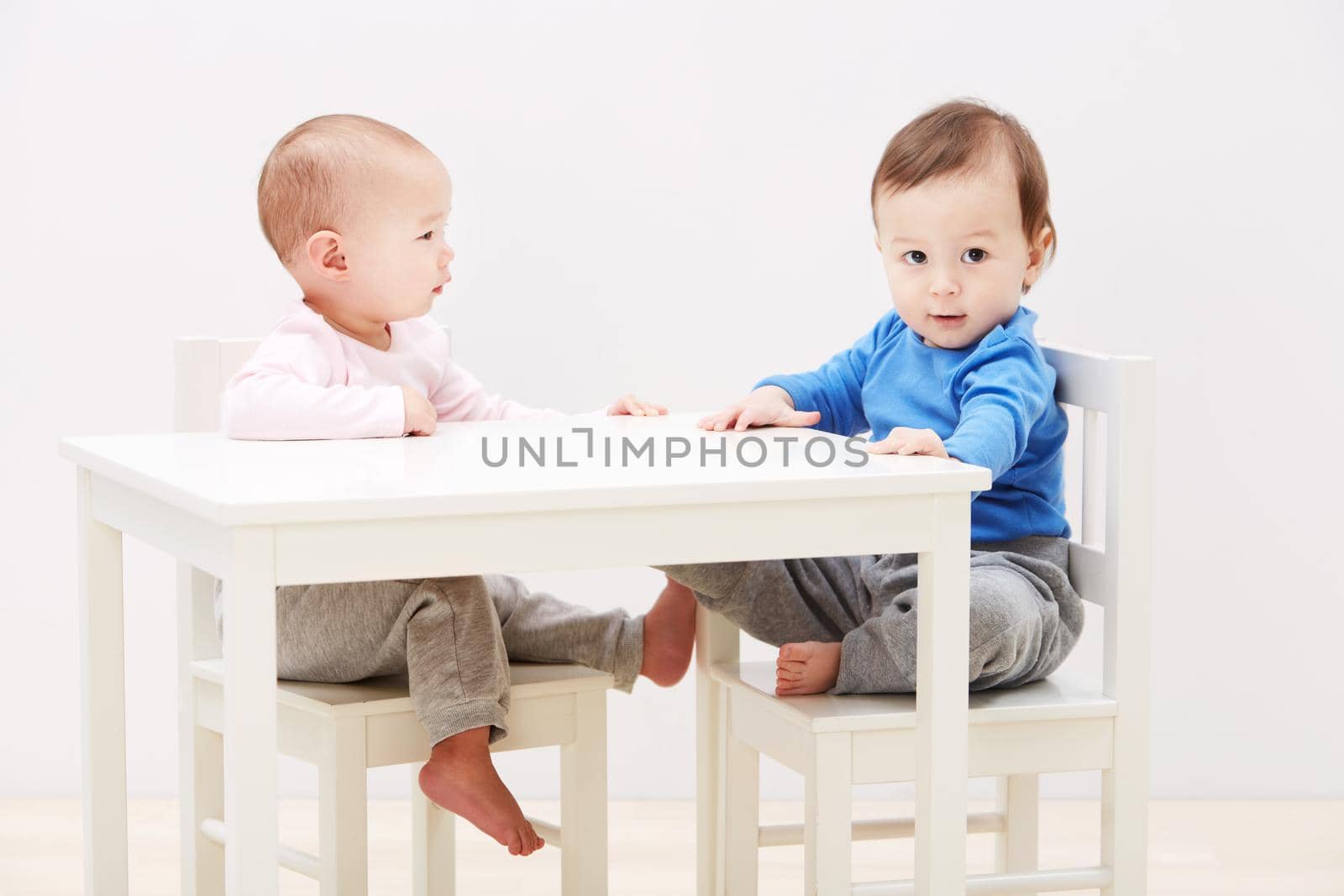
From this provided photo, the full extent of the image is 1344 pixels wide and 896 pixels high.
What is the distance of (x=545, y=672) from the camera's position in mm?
1661

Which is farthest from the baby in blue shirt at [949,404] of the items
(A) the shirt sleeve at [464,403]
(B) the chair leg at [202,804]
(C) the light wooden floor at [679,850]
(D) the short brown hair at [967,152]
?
(C) the light wooden floor at [679,850]

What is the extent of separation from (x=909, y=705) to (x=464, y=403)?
1.83ft

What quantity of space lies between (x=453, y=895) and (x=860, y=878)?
55 centimetres

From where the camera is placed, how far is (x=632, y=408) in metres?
1.70

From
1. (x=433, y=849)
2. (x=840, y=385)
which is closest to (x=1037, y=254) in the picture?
(x=840, y=385)

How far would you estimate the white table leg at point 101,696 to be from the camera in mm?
1423

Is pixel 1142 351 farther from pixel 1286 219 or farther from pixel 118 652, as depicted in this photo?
pixel 118 652

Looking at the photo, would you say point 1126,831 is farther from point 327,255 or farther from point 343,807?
point 327,255

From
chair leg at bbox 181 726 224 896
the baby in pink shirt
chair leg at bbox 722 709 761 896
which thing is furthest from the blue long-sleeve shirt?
chair leg at bbox 181 726 224 896

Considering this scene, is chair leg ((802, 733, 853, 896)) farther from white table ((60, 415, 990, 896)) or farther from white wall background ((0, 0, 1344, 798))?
white wall background ((0, 0, 1344, 798))

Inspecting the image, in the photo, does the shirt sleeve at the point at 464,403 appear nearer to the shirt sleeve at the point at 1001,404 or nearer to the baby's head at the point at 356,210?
the baby's head at the point at 356,210

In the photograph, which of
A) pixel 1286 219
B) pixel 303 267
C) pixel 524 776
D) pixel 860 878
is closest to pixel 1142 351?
pixel 1286 219

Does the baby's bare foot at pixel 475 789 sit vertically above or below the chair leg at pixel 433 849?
above

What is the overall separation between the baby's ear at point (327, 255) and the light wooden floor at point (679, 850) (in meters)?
0.85
